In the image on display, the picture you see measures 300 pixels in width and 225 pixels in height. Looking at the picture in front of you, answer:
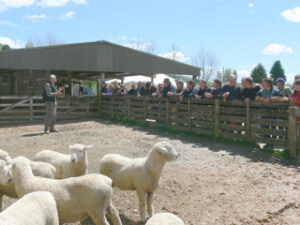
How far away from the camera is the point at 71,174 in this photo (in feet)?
15.8

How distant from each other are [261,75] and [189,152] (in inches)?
1907

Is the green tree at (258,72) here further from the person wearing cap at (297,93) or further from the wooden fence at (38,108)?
the person wearing cap at (297,93)

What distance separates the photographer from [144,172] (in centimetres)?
436

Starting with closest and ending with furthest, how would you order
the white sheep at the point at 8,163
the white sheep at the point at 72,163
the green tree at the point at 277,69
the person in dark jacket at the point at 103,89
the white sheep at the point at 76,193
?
1. the white sheep at the point at 76,193
2. the white sheep at the point at 8,163
3. the white sheep at the point at 72,163
4. the person in dark jacket at the point at 103,89
5. the green tree at the point at 277,69

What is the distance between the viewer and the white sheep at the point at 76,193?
11.1 ft

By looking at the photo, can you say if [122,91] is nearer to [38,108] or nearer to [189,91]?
[38,108]

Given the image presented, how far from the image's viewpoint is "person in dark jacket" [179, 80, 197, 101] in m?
10.1

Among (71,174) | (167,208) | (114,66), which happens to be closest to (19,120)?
(114,66)

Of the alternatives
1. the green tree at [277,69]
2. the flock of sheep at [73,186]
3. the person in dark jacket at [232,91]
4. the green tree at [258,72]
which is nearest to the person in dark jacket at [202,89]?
the person in dark jacket at [232,91]

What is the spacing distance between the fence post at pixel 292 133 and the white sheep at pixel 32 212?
5.83 m

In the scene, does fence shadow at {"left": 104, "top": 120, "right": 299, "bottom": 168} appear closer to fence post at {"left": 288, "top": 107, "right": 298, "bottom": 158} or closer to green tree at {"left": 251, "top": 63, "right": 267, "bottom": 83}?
fence post at {"left": 288, "top": 107, "right": 298, "bottom": 158}

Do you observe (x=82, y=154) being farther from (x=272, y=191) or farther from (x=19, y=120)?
(x=19, y=120)

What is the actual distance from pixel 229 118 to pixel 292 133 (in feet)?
6.65

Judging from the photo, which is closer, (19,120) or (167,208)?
(167,208)
